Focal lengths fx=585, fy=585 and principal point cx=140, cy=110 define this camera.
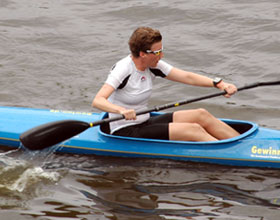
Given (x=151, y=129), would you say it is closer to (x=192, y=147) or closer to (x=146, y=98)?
(x=146, y=98)

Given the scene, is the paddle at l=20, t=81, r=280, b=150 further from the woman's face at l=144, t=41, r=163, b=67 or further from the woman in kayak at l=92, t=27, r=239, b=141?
the woman's face at l=144, t=41, r=163, b=67

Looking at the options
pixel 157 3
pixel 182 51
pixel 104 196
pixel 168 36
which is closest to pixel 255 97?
pixel 182 51

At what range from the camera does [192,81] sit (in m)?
6.67

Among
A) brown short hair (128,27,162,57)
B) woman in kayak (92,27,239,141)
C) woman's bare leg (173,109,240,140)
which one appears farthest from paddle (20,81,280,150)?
brown short hair (128,27,162,57)

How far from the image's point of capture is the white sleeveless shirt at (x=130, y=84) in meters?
6.27

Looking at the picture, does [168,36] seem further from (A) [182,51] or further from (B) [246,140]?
(B) [246,140]

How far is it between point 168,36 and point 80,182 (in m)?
5.97

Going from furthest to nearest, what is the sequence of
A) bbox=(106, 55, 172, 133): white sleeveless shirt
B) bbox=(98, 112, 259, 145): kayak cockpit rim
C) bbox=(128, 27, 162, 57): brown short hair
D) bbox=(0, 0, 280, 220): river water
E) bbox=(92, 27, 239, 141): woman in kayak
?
bbox=(98, 112, 259, 145): kayak cockpit rim
bbox=(106, 55, 172, 133): white sleeveless shirt
bbox=(92, 27, 239, 141): woman in kayak
bbox=(128, 27, 162, 57): brown short hair
bbox=(0, 0, 280, 220): river water

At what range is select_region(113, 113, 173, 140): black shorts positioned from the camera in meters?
6.53

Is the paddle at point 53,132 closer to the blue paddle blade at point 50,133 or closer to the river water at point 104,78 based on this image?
the blue paddle blade at point 50,133

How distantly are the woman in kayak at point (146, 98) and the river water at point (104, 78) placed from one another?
0.39 m

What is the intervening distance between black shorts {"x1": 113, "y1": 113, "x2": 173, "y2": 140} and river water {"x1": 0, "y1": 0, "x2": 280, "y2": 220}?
0.34 meters

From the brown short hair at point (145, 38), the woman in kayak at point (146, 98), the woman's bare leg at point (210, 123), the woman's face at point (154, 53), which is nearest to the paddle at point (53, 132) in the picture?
the woman in kayak at point (146, 98)

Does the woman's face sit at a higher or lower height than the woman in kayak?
higher
